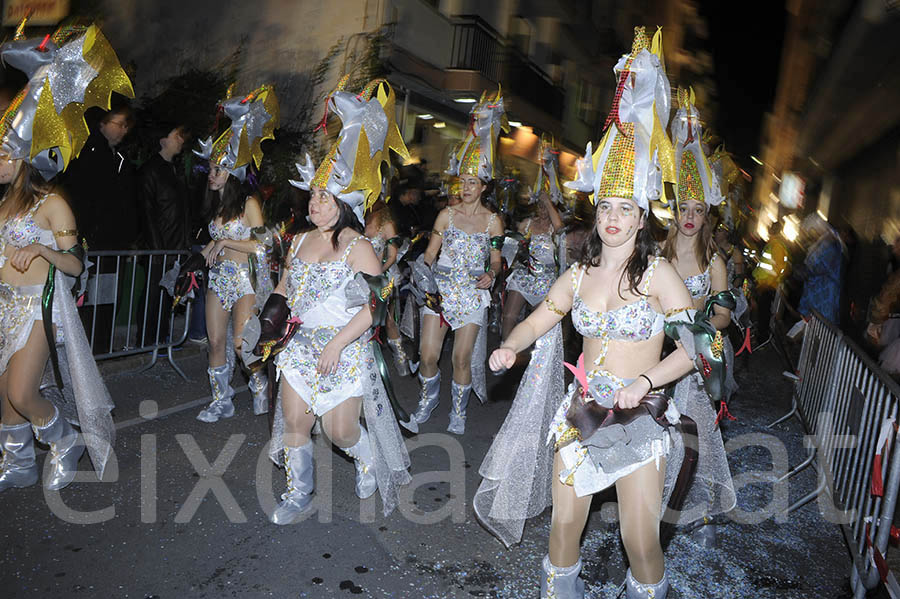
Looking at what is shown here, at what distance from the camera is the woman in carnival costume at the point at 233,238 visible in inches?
220

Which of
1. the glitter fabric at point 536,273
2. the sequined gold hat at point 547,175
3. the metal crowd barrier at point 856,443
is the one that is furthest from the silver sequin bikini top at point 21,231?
the sequined gold hat at point 547,175

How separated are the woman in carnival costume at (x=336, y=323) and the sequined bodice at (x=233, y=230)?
1.60 m

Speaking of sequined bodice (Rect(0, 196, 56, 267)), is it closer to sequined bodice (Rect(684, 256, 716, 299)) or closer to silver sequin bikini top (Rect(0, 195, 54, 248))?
silver sequin bikini top (Rect(0, 195, 54, 248))

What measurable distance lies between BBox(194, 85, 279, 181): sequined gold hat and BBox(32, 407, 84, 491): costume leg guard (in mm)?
2255

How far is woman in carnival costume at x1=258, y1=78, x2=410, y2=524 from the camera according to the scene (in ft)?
13.3

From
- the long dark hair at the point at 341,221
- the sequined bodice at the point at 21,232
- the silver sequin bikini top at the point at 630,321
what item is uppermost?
the silver sequin bikini top at the point at 630,321

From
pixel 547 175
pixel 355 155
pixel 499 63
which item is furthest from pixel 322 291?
pixel 499 63

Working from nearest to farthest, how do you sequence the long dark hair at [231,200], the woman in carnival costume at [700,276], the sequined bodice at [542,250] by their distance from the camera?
the woman in carnival costume at [700,276] < the long dark hair at [231,200] < the sequined bodice at [542,250]

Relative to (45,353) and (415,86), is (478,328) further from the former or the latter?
(415,86)

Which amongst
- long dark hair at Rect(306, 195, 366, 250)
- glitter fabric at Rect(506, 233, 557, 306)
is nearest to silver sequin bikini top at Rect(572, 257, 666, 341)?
long dark hair at Rect(306, 195, 366, 250)

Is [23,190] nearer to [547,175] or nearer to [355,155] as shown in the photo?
[355,155]

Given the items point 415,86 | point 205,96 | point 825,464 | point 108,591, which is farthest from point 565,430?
point 415,86

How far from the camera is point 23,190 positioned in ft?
13.4

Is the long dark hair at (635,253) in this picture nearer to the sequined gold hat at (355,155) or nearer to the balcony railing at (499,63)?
the sequined gold hat at (355,155)
